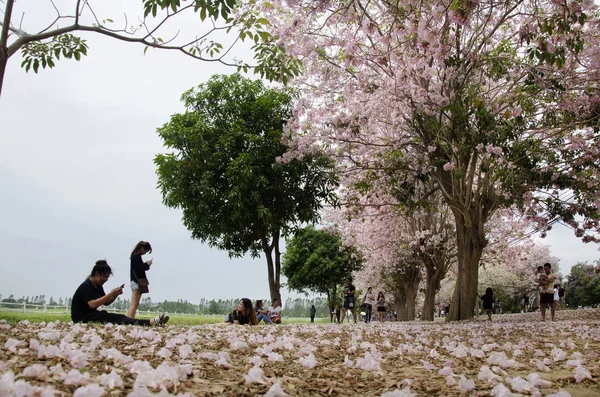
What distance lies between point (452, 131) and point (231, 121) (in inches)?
414

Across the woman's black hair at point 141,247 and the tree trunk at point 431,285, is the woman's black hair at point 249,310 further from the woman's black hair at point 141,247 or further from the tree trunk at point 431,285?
the tree trunk at point 431,285

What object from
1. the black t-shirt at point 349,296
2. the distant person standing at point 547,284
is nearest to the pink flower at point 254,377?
the distant person standing at point 547,284

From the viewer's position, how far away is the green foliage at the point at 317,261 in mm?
38781

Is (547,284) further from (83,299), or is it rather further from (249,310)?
(83,299)

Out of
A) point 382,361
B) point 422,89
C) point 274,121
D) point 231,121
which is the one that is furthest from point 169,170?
point 382,361

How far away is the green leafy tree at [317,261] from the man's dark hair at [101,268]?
99.5 feet

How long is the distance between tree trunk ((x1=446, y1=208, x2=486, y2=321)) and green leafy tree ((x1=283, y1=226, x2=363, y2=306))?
22783 mm

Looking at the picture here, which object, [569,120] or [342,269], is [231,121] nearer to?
[569,120]

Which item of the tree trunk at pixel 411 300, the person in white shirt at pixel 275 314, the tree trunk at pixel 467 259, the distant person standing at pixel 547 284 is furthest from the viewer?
the tree trunk at pixel 411 300

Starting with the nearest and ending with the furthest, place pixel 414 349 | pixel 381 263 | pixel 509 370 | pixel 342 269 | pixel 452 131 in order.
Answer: pixel 509 370 < pixel 414 349 < pixel 452 131 < pixel 381 263 < pixel 342 269

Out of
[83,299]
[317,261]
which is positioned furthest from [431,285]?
[83,299]

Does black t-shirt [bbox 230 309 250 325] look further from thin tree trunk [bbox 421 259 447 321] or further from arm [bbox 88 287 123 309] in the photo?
thin tree trunk [bbox 421 259 447 321]

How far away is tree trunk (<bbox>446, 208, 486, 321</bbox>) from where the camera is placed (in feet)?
48.3

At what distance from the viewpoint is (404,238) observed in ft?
80.3
